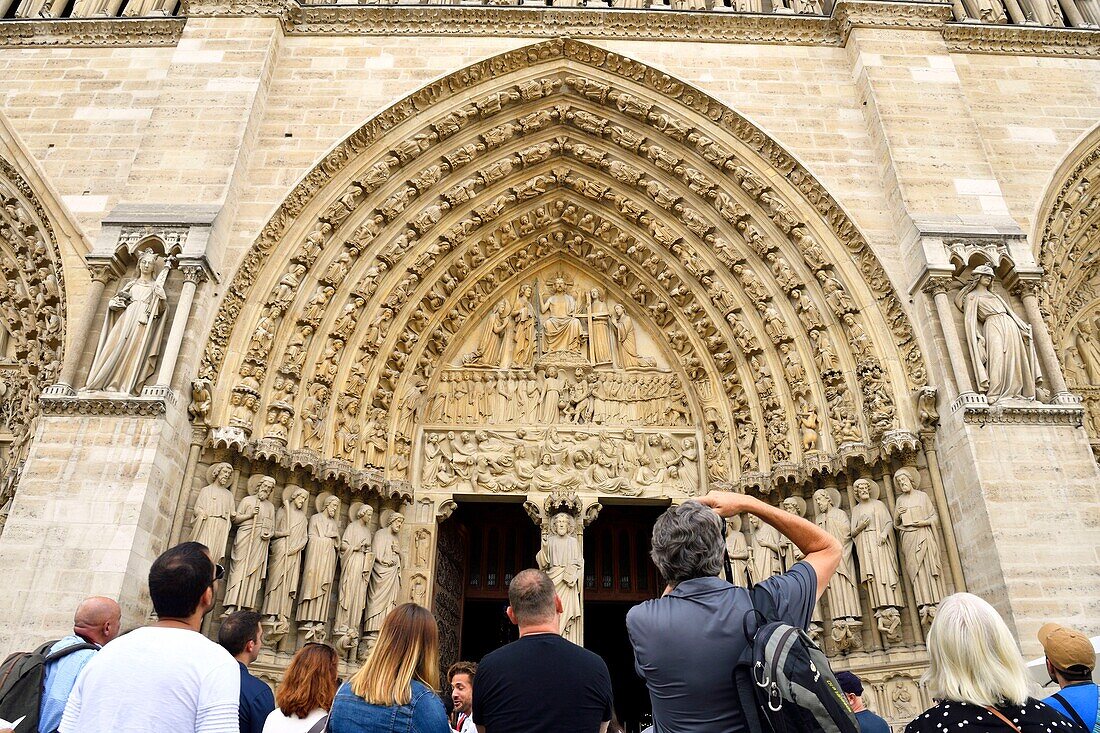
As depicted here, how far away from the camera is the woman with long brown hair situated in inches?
98.7

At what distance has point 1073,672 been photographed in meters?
2.24

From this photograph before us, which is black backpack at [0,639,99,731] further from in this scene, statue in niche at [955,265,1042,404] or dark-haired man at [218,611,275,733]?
statue in niche at [955,265,1042,404]

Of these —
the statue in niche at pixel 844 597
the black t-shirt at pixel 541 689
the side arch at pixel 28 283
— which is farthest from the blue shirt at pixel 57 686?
the side arch at pixel 28 283

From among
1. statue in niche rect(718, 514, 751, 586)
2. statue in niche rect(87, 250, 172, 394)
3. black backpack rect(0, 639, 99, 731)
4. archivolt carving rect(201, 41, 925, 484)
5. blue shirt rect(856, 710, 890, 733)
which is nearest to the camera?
black backpack rect(0, 639, 99, 731)

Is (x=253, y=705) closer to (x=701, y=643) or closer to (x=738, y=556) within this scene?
(x=701, y=643)

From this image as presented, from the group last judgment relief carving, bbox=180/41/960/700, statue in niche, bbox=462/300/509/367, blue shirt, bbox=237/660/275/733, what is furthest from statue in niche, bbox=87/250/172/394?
Result: blue shirt, bbox=237/660/275/733

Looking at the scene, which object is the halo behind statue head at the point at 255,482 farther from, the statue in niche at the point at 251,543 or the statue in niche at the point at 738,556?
the statue in niche at the point at 738,556

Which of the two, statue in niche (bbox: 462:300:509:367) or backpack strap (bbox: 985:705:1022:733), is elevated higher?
statue in niche (bbox: 462:300:509:367)

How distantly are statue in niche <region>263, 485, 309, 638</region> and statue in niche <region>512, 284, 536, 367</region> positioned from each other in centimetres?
320

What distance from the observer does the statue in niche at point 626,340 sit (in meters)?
9.55

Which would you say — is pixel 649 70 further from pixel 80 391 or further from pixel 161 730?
pixel 161 730

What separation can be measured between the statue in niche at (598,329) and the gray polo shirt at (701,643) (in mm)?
7719

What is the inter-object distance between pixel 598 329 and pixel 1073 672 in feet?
25.1

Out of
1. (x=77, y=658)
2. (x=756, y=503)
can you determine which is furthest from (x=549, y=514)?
(x=756, y=503)
